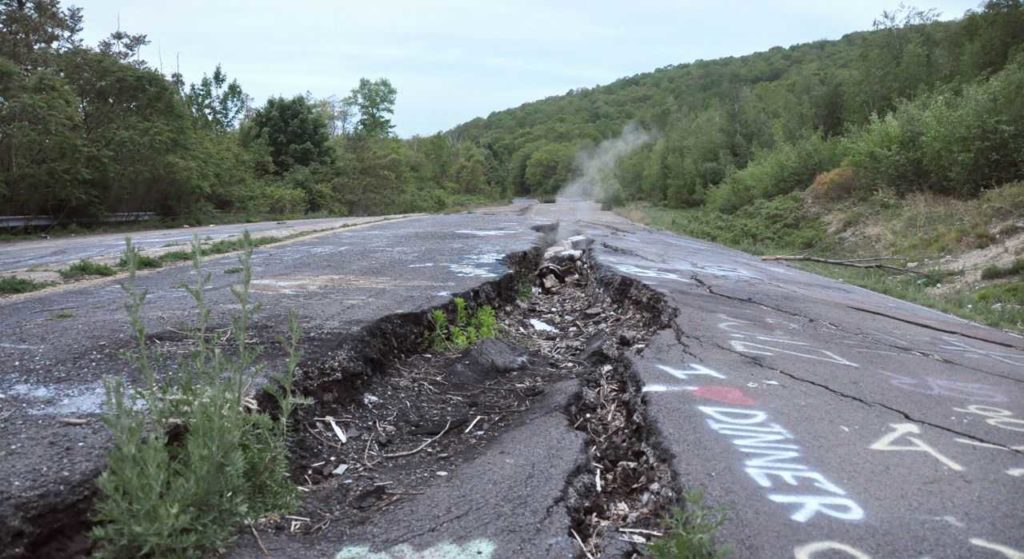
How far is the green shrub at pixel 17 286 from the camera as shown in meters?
6.11

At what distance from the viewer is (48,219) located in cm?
1858

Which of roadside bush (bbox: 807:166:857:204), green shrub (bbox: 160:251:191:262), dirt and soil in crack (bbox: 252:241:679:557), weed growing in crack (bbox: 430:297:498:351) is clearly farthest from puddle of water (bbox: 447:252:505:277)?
roadside bush (bbox: 807:166:857:204)

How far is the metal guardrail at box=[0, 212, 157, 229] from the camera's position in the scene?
1717 cm

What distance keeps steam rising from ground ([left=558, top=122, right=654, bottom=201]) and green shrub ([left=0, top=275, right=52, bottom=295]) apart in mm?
59907

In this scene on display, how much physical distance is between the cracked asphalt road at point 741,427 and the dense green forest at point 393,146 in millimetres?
13884

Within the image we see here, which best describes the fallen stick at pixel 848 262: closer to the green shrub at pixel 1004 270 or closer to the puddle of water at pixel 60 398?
the green shrub at pixel 1004 270

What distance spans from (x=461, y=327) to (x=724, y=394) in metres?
2.31

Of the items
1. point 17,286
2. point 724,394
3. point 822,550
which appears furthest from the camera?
point 17,286

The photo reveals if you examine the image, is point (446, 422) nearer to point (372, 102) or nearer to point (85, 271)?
point (85, 271)

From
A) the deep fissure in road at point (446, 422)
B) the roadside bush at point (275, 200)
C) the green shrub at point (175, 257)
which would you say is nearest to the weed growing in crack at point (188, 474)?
the deep fissure in road at point (446, 422)

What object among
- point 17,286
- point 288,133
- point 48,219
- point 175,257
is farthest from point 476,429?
point 288,133

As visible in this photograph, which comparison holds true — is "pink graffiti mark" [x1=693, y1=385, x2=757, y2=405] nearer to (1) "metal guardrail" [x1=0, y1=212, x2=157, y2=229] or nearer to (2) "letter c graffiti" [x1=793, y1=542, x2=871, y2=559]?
(2) "letter c graffiti" [x1=793, y1=542, x2=871, y2=559]

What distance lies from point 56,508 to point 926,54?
34491 mm

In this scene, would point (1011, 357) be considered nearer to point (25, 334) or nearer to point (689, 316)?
point (689, 316)
